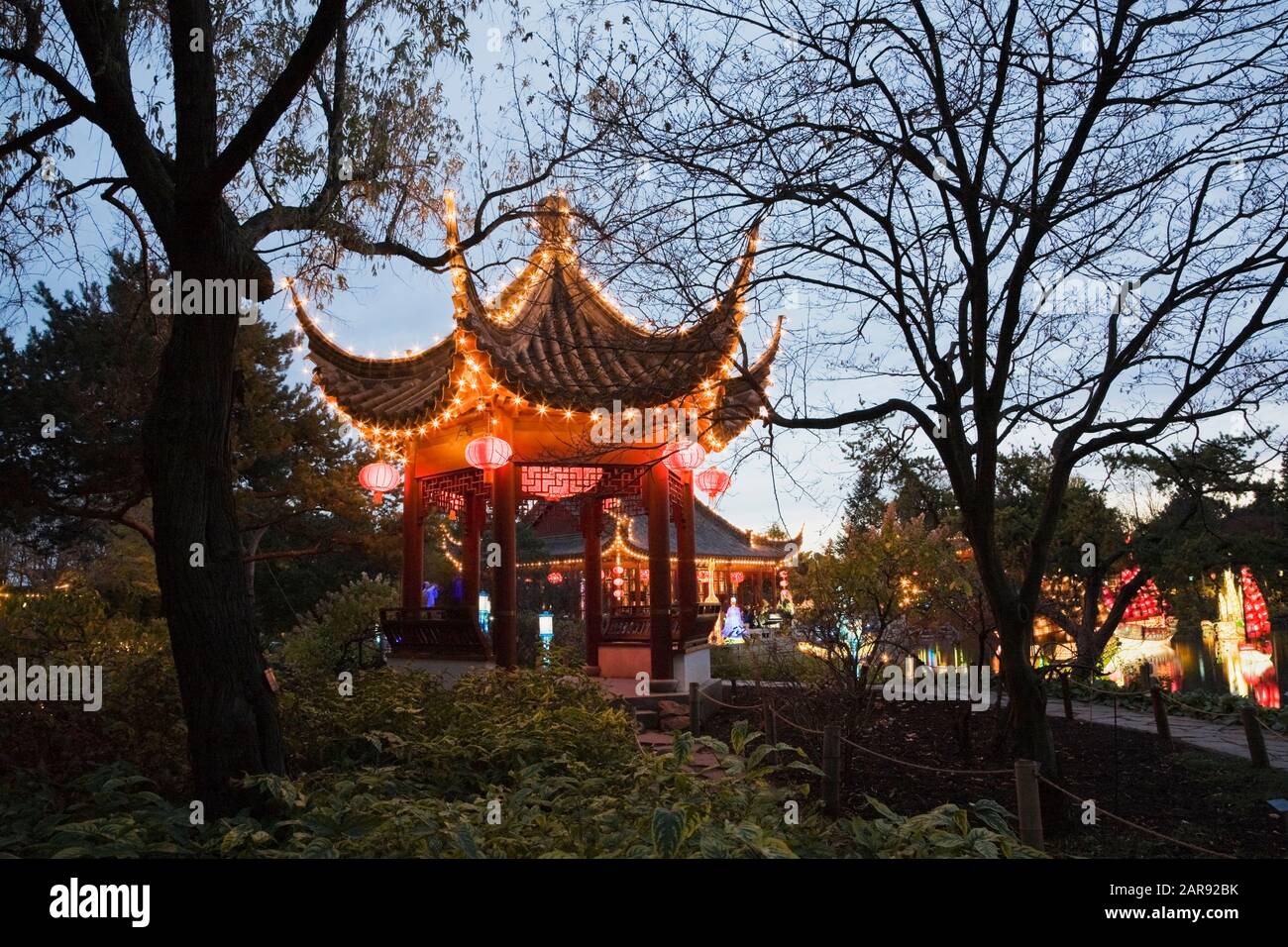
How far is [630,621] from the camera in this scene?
13.1 metres

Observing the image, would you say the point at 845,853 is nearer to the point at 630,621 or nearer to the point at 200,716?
the point at 200,716

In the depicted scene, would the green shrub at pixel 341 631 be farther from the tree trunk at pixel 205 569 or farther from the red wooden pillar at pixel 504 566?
the tree trunk at pixel 205 569

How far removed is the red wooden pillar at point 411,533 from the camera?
12391 mm

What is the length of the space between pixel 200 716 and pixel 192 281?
87.2 inches

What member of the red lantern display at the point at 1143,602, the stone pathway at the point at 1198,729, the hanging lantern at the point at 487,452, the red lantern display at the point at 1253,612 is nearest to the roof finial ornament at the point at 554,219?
the hanging lantern at the point at 487,452

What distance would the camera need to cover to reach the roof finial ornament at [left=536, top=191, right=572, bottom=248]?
6945mm

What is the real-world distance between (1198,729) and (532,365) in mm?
9399

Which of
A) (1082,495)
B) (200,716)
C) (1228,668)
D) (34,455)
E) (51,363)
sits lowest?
(1228,668)

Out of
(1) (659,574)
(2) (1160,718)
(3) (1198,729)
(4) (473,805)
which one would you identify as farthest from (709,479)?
(4) (473,805)

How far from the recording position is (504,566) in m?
10.4

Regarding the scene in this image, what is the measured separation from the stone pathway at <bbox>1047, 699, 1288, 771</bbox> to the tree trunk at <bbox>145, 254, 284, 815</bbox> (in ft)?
28.5

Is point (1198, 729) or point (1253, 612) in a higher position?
point (1253, 612)

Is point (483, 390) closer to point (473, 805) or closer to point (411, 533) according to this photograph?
point (411, 533)
